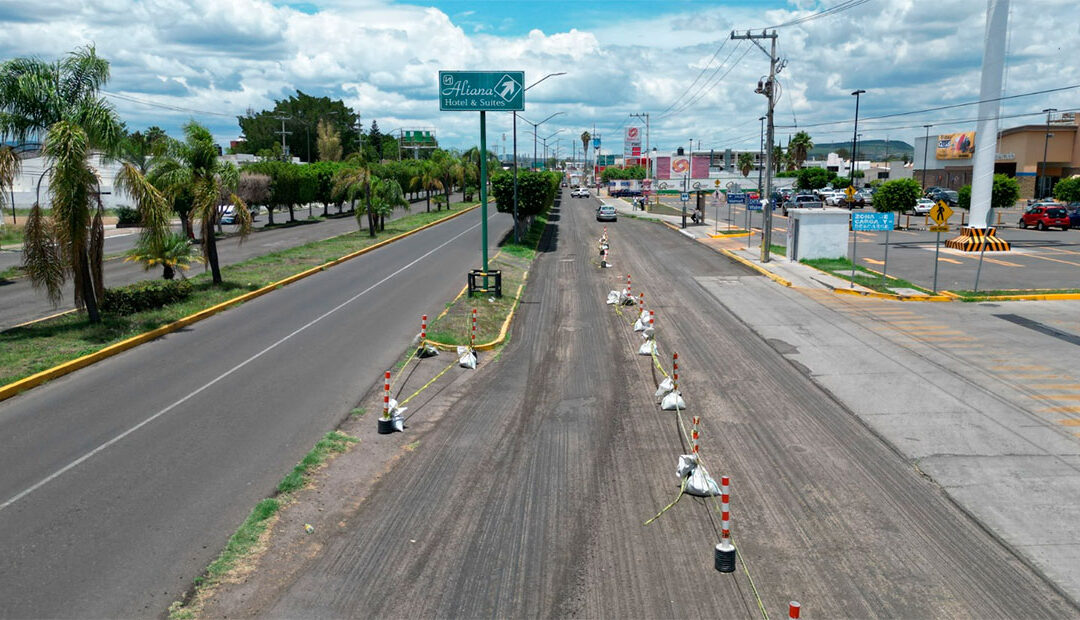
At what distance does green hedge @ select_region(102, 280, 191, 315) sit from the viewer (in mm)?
21234

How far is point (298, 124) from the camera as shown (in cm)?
13062

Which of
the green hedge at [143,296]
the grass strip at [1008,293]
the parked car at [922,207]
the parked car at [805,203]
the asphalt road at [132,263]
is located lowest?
the grass strip at [1008,293]

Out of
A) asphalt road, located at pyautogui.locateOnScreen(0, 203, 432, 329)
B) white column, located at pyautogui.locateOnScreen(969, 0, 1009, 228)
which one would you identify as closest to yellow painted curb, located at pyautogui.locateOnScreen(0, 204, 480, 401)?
asphalt road, located at pyautogui.locateOnScreen(0, 203, 432, 329)

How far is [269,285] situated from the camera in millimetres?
27438

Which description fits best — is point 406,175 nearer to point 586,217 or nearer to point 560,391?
point 586,217

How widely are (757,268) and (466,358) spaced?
69.5 feet

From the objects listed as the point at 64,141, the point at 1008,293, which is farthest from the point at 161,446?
the point at 1008,293

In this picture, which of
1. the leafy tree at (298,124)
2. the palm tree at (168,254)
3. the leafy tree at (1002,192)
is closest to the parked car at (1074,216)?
the leafy tree at (1002,192)

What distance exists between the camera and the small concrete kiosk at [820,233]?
1435 inches

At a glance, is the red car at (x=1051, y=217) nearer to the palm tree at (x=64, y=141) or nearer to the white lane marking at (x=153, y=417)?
the white lane marking at (x=153, y=417)

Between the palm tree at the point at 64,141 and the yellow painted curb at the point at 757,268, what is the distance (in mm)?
23774

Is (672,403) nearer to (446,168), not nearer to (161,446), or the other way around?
(161,446)

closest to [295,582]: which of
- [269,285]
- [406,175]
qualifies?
[269,285]

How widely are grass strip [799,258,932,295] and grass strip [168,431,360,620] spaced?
22480mm
